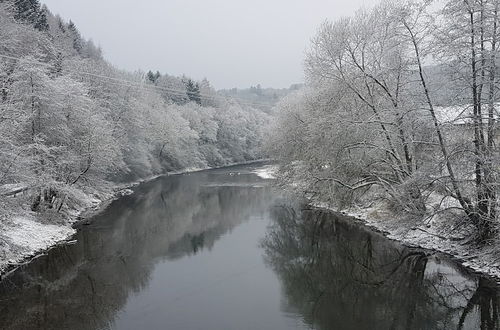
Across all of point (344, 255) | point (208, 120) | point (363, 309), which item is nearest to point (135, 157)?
point (208, 120)

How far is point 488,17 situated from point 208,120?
62478 mm

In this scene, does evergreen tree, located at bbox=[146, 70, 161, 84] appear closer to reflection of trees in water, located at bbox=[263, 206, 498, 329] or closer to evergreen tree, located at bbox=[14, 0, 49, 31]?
evergreen tree, located at bbox=[14, 0, 49, 31]

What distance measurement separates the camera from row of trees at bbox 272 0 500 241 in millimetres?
15414

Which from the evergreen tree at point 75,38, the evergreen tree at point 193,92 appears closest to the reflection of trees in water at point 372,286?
the evergreen tree at point 75,38

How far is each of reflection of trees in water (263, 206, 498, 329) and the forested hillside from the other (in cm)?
1134

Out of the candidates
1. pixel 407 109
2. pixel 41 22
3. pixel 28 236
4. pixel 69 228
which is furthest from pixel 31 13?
pixel 407 109

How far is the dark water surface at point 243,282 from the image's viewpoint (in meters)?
13.6

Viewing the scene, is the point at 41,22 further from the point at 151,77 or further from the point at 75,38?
the point at 151,77

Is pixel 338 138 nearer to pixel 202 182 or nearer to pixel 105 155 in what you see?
pixel 105 155

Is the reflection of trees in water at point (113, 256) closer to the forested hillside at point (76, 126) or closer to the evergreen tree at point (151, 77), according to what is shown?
the forested hillside at point (76, 126)

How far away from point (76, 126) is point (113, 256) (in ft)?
34.2

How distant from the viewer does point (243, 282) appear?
17.3 m

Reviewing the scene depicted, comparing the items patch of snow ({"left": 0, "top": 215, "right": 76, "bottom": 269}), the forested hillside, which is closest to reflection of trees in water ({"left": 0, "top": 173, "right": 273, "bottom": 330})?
patch of snow ({"left": 0, "top": 215, "right": 76, "bottom": 269})

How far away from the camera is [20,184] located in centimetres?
1917
